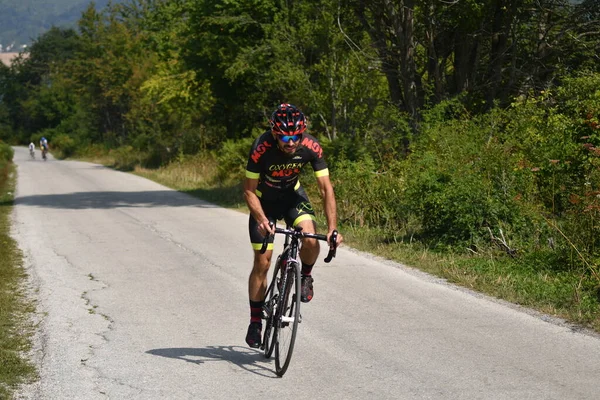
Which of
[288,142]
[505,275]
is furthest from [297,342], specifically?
[505,275]

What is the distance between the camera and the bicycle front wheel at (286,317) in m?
6.45

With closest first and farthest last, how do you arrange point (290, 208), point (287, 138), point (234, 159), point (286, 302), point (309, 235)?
point (309, 235) < point (287, 138) < point (286, 302) < point (290, 208) < point (234, 159)

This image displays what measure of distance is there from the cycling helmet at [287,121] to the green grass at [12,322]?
2.66 metres

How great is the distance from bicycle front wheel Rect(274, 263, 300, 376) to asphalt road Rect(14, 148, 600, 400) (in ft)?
0.49

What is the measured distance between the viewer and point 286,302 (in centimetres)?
659

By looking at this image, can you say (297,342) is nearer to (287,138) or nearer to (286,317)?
(286,317)

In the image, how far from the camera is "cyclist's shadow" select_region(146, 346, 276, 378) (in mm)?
6867

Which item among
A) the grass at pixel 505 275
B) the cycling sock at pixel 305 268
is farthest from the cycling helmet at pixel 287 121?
the grass at pixel 505 275

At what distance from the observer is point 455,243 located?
40.2 ft

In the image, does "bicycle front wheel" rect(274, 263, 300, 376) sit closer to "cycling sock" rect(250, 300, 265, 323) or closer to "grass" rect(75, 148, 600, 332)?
"cycling sock" rect(250, 300, 265, 323)

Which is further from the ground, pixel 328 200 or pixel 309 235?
pixel 328 200

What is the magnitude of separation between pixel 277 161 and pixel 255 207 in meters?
0.43

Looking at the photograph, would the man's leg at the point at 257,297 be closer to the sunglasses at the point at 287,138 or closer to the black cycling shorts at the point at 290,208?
the black cycling shorts at the point at 290,208

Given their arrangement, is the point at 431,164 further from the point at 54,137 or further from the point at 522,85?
the point at 54,137
